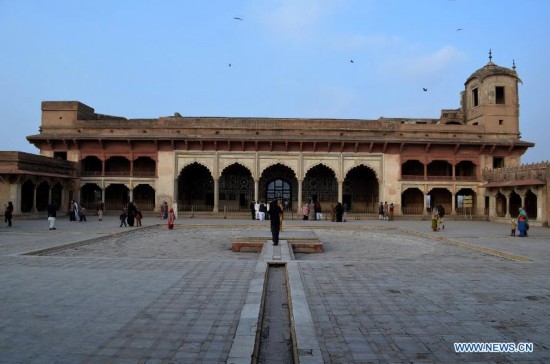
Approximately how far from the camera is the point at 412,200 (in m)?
29.6

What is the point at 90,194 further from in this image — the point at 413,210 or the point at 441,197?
the point at 441,197

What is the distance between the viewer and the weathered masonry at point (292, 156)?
89.8 ft

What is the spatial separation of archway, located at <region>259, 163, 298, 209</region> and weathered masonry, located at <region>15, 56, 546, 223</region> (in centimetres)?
7

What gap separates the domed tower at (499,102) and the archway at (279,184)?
1380 cm

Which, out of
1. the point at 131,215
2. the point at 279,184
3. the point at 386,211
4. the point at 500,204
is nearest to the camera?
the point at 131,215

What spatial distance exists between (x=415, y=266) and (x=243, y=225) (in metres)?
12.2

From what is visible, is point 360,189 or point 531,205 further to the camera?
point 360,189

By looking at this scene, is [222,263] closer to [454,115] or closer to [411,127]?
[411,127]

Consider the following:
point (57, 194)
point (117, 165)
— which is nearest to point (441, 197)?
point (117, 165)

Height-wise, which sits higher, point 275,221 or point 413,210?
point 275,221

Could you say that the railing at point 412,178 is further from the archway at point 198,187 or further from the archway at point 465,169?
the archway at point 198,187

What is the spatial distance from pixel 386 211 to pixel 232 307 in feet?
75.1

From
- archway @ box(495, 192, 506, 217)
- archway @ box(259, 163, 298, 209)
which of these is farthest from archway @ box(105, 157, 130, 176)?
archway @ box(495, 192, 506, 217)

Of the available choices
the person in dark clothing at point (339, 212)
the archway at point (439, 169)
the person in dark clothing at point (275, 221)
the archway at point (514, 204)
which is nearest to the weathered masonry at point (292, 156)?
the archway at point (439, 169)
